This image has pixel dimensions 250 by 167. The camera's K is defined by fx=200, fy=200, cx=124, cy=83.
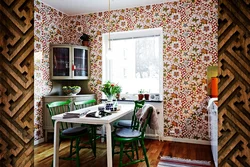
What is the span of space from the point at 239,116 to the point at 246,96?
0.09m

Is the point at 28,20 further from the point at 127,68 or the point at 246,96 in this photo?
the point at 127,68

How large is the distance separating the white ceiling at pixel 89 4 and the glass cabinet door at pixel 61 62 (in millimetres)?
863

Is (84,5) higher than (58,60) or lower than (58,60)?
higher

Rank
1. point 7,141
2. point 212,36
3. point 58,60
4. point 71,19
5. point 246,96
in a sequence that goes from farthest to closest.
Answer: point 71,19
point 58,60
point 212,36
point 7,141
point 246,96

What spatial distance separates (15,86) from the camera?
1.00m

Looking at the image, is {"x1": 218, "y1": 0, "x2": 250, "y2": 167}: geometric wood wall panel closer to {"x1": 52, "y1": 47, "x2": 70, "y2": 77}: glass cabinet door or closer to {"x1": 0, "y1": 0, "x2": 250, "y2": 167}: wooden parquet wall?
{"x1": 0, "y1": 0, "x2": 250, "y2": 167}: wooden parquet wall

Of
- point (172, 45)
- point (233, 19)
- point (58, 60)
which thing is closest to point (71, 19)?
point (58, 60)

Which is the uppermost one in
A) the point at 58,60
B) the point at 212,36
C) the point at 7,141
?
the point at 212,36

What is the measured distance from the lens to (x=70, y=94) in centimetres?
404

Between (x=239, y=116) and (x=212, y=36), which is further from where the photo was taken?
(x=212, y=36)

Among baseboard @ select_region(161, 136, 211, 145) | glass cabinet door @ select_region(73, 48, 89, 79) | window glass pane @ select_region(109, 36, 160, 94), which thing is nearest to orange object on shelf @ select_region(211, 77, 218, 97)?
baseboard @ select_region(161, 136, 211, 145)

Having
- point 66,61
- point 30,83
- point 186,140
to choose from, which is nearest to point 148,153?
point 186,140

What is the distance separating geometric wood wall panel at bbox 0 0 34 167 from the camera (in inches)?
38.7

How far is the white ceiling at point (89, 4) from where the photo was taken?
384 centimetres
